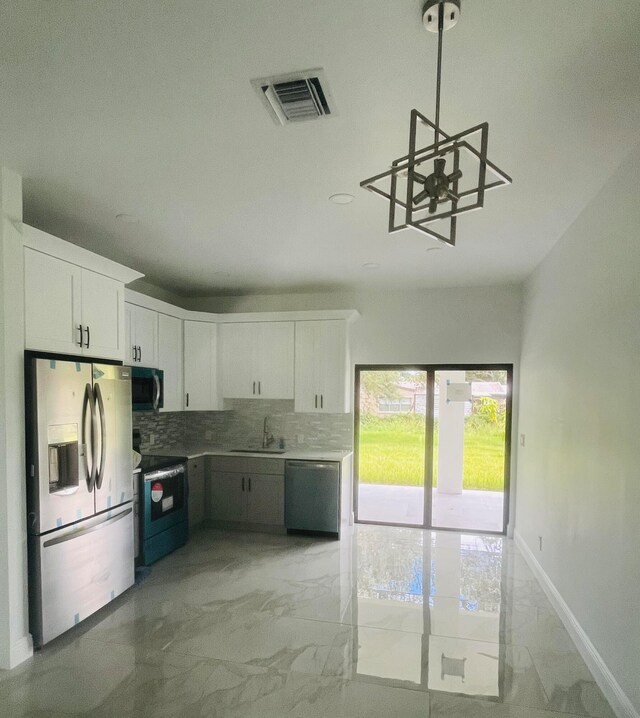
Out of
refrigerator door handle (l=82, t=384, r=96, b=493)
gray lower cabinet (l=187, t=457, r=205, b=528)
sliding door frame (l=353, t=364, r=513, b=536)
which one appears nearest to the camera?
refrigerator door handle (l=82, t=384, r=96, b=493)

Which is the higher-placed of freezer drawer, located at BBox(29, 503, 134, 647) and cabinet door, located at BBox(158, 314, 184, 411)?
cabinet door, located at BBox(158, 314, 184, 411)

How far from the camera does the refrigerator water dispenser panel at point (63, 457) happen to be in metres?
2.64

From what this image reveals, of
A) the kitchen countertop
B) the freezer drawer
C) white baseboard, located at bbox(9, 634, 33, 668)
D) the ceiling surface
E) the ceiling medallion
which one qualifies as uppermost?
the ceiling surface

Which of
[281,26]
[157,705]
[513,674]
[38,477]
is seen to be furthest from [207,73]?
[513,674]

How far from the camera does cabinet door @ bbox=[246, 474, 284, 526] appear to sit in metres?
4.73

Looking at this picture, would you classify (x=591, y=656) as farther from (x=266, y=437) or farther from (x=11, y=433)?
(x=266, y=437)

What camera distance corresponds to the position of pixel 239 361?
5246mm

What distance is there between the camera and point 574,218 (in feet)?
9.74

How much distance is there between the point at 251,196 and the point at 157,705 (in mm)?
2902

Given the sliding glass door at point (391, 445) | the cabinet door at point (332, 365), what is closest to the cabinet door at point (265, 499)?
the cabinet door at point (332, 365)

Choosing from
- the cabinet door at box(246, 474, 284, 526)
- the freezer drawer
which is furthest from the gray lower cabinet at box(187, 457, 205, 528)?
the freezer drawer

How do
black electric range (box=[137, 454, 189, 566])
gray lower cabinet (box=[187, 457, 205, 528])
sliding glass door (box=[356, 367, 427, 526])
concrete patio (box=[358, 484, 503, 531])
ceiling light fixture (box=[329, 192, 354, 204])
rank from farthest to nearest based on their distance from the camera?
sliding glass door (box=[356, 367, 427, 526])
concrete patio (box=[358, 484, 503, 531])
gray lower cabinet (box=[187, 457, 205, 528])
black electric range (box=[137, 454, 189, 566])
ceiling light fixture (box=[329, 192, 354, 204])

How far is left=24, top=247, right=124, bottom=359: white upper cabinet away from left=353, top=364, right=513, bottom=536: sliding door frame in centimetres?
296

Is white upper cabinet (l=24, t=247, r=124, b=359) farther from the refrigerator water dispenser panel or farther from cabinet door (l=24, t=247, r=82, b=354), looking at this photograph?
the refrigerator water dispenser panel
